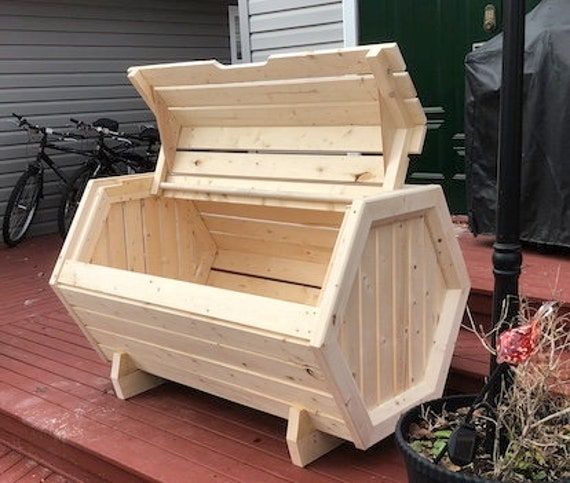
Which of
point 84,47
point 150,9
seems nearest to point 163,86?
point 84,47

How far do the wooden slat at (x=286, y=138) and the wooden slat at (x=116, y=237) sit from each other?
41 centimetres

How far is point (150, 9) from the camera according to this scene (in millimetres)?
7871

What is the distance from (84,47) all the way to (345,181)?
17.9 feet

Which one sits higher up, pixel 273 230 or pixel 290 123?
pixel 290 123

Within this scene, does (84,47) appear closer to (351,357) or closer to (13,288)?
(13,288)

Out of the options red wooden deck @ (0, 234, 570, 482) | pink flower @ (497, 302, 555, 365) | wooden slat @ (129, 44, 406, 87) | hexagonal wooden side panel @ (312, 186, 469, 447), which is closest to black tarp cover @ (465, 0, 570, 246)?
red wooden deck @ (0, 234, 570, 482)

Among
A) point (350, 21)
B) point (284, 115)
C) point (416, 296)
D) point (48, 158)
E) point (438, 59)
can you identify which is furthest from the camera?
point (48, 158)

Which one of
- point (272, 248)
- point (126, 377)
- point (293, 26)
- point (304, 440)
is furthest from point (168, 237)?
point (293, 26)

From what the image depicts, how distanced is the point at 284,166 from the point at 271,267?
2.24 feet

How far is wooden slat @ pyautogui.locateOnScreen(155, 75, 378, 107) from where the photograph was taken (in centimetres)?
246

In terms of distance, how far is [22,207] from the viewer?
655 cm

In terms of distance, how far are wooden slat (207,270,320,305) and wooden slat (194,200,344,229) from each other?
0.31m

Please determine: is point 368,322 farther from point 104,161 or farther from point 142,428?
point 104,161

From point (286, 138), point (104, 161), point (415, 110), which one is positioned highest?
point (415, 110)
